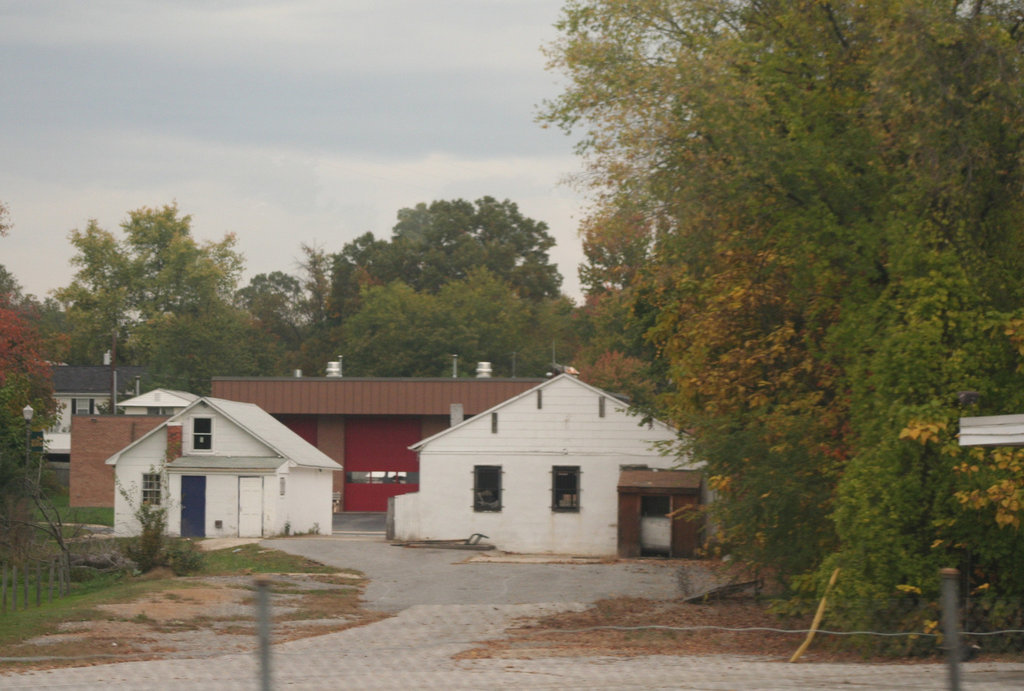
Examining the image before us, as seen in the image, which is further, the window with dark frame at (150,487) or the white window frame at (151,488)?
the window with dark frame at (150,487)

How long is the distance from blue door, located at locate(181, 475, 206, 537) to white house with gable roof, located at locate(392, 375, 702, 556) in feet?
24.0

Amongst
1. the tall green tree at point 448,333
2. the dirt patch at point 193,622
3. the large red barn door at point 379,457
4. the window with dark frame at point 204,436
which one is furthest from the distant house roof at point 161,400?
the dirt patch at point 193,622

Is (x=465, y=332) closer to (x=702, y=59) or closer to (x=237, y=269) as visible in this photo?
(x=237, y=269)

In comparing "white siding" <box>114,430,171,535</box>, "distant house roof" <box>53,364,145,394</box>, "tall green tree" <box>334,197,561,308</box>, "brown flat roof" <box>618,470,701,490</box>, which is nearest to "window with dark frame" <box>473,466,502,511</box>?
"brown flat roof" <box>618,470,701,490</box>

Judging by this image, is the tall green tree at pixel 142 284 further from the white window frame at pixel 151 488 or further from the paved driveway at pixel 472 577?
the paved driveway at pixel 472 577

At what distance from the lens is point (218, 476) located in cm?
4131

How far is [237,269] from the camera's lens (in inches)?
4090

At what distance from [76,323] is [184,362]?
18.1 metres

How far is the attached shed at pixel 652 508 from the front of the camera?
34.8 meters

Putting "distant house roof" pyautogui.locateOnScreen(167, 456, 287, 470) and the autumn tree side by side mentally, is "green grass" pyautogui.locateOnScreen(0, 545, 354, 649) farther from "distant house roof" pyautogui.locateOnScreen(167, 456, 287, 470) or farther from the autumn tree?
the autumn tree

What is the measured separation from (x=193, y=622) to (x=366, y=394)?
123 ft

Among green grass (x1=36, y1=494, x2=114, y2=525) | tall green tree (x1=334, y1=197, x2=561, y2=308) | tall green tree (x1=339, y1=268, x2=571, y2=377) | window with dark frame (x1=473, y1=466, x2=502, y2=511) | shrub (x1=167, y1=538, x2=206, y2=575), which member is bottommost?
green grass (x1=36, y1=494, x2=114, y2=525)

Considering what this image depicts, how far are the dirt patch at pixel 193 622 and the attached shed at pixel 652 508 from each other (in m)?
11.6

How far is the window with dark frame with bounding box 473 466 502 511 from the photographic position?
124 feet
